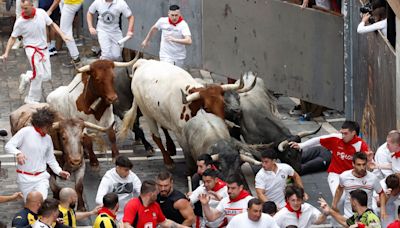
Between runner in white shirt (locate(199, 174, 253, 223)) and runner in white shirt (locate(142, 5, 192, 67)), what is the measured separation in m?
7.52

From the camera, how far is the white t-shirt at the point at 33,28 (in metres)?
24.5

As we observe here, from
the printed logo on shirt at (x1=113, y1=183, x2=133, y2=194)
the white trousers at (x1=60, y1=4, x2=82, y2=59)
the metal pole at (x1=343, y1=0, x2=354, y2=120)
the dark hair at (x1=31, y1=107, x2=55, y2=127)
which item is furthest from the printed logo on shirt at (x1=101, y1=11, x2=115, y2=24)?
the printed logo on shirt at (x1=113, y1=183, x2=133, y2=194)

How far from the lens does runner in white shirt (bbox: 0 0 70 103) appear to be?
2447 centimetres

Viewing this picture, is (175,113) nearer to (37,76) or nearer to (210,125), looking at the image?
(210,125)

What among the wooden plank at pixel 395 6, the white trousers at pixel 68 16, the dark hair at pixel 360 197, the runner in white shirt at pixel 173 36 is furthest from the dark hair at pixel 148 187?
the white trousers at pixel 68 16

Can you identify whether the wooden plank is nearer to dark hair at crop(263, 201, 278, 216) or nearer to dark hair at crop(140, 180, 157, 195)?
dark hair at crop(263, 201, 278, 216)

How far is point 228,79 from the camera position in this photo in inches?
1091

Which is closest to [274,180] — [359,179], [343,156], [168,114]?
[343,156]

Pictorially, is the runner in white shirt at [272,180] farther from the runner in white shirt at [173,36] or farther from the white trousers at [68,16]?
the white trousers at [68,16]

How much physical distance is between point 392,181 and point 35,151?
510 cm

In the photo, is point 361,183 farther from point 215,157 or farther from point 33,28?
point 33,28

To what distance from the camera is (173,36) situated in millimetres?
24953

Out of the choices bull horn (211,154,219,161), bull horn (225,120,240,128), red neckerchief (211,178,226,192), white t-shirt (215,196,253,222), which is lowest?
bull horn (225,120,240,128)

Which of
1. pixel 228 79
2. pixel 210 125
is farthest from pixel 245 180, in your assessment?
pixel 228 79
